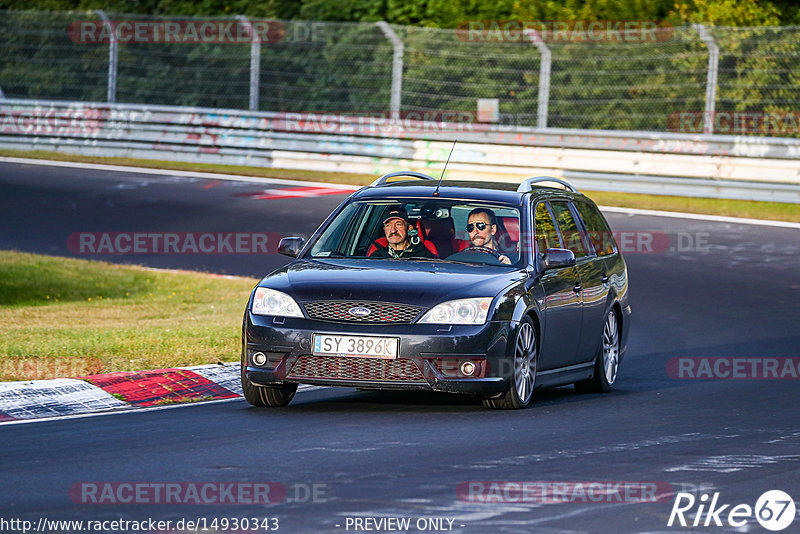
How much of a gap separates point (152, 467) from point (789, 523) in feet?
10.1

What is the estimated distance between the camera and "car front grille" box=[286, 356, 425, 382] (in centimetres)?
948

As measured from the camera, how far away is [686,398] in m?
11.1

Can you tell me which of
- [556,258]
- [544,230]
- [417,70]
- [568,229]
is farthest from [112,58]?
[556,258]

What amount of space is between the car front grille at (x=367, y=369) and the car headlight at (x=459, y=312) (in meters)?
0.31

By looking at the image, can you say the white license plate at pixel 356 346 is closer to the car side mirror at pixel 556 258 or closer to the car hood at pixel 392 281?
Answer: the car hood at pixel 392 281

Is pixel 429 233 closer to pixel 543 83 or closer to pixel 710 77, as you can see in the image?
pixel 710 77

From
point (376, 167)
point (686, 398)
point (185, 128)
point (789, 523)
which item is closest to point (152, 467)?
point (789, 523)

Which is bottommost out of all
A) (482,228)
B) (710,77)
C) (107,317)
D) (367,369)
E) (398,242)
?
(107,317)

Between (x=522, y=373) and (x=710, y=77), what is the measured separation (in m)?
16.4

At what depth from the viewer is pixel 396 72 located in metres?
28.0

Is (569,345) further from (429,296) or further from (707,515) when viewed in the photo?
(707,515)

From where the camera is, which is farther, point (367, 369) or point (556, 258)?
point (556, 258)

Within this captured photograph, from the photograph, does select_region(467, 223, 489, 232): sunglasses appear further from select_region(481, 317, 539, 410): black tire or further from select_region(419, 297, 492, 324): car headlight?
select_region(419, 297, 492, 324): car headlight

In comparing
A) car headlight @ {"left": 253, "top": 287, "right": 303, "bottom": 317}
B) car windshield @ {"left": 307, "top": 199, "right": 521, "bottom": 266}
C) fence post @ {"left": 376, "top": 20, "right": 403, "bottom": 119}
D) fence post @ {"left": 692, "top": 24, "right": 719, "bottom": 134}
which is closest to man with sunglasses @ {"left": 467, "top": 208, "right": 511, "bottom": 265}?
car windshield @ {"left": 307, "top": 199, "right": 521, "bottom": 266}
